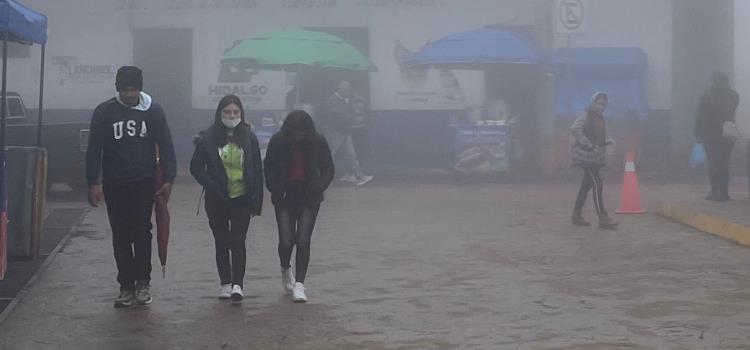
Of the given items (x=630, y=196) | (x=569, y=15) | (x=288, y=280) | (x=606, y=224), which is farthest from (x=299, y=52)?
(x=288, y=280)

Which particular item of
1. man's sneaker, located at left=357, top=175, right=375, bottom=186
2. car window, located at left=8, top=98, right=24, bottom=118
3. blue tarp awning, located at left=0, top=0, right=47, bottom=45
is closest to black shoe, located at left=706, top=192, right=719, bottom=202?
man's sneaker, located at left=357, top=175, right=375, bottom=186

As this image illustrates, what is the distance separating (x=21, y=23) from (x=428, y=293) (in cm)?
374

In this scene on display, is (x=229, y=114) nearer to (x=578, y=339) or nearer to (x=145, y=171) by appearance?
(x=145, y=171)

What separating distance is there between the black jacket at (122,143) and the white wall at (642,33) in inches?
768

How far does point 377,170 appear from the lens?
92.4ft

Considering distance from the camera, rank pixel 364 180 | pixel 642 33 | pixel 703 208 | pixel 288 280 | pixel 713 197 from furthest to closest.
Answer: pixel 642 33, pixel 364 180, pixel 713 197, pixel 703 208, pixel 288 280

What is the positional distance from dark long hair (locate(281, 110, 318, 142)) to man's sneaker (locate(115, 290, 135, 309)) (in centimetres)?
157

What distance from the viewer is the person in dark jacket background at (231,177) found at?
1028 cm

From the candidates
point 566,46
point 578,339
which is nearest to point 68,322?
point 578,339

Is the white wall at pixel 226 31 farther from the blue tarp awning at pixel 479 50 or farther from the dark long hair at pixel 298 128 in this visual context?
the dark long hair at pixel 298 128

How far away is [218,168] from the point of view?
10234 millimetres

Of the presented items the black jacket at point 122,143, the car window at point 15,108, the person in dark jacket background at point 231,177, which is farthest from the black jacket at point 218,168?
the car window at point 15,108

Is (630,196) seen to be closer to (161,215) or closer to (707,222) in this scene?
(707,222)

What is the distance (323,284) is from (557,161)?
15.9m
